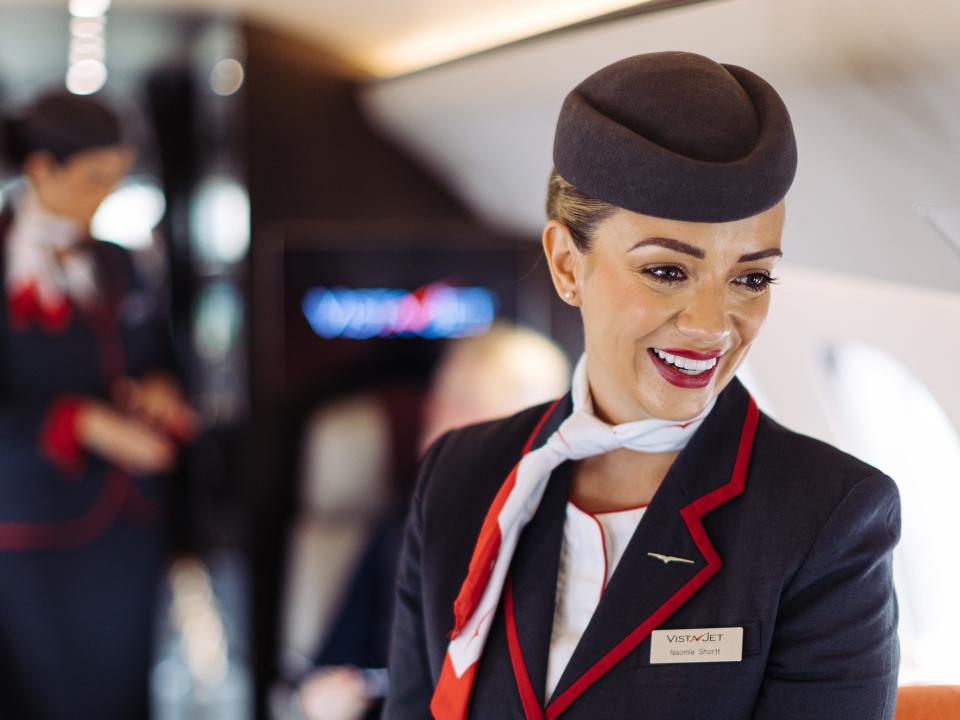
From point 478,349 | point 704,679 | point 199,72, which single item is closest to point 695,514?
point 704,679

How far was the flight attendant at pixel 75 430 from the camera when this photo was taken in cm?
317

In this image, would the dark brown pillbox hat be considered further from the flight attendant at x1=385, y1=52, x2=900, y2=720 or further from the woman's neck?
the woman's neck

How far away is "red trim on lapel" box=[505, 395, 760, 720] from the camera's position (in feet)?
4.10

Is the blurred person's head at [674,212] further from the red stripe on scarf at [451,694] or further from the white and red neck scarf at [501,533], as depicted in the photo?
the red stripe on scarf at [451,694]

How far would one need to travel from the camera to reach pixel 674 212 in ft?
3.74

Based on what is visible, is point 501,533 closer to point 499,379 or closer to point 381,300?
point 499,379

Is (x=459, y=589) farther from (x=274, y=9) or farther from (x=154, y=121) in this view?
(x=154, y=121)

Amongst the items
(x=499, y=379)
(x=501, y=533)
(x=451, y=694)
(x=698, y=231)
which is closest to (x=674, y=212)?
(x=698, y=231)

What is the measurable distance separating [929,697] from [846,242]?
679 mm

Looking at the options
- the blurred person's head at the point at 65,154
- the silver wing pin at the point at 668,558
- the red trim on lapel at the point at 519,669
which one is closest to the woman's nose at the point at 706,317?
the silver wing pin at the point at 668,558

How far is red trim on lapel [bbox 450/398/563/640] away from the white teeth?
0.92ft

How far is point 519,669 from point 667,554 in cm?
22

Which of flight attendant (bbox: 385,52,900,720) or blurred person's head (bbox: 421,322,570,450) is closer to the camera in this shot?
flight attendant (bbox: 385,52,900,720)

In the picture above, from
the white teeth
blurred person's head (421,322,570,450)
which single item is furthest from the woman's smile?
blurred person's head (421,322,570,450)
